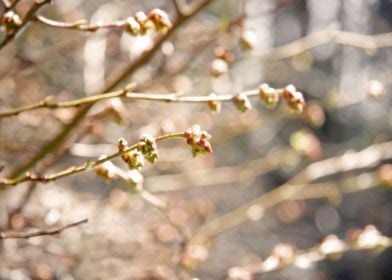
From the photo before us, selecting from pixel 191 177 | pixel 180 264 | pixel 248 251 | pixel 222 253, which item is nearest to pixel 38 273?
pixel 180 264

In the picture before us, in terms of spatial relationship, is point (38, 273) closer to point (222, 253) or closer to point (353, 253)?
point (222, 253)

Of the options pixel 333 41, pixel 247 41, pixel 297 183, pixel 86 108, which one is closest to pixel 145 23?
pixel 86 108

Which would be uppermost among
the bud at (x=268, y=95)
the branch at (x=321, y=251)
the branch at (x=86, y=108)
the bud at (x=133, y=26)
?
the branch at (x=86, y=108)

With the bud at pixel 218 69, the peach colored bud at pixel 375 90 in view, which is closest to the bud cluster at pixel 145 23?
the bud at pixel 218 69

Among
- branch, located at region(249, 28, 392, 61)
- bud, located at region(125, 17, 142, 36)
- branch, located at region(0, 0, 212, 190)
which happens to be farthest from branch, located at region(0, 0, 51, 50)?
branch, located at region(249, 28, 392, 61)

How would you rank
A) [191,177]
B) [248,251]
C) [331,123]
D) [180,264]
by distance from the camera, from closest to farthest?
[180,264]
[191,177]
[248,251]
[331,123]

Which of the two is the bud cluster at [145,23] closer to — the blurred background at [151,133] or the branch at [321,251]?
the blurred background at [151,133]
